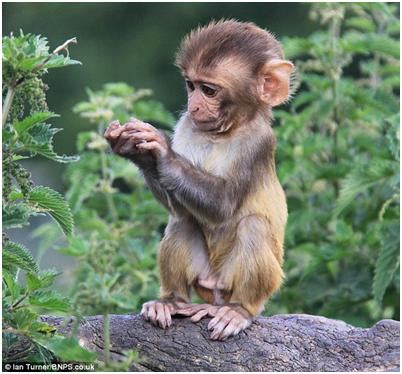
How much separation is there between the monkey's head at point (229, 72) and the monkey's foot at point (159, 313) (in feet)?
4.12

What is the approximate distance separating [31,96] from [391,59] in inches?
263

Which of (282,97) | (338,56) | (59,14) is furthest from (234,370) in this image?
(59,14)

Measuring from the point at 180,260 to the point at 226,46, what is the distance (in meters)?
1.49

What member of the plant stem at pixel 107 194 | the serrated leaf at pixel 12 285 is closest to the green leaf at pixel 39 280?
the serrated leaf at pixel 12 285

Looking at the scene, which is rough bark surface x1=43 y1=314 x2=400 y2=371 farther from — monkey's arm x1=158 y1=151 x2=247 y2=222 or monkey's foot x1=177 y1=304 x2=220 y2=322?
monkey's arm x1=158 y1=151 x2=247 y2=222

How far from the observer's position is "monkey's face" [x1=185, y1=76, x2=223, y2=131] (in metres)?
7.82

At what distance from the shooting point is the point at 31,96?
648 centimetres

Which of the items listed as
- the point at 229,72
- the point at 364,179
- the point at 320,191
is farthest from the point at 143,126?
the point at 320,191

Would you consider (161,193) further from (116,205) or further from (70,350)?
(116,205)

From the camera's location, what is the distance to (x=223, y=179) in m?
7.81

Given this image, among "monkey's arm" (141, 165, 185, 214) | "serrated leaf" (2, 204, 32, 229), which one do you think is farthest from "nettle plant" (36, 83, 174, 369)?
"serrated leaf" (2, 204, 32, 229)

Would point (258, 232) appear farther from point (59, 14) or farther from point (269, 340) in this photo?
point (59, 14)

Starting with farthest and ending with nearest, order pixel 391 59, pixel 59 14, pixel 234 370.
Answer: pixel 59 14, pixel 391 59, pixel 234 370

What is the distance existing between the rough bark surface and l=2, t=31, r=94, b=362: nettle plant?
534mm
